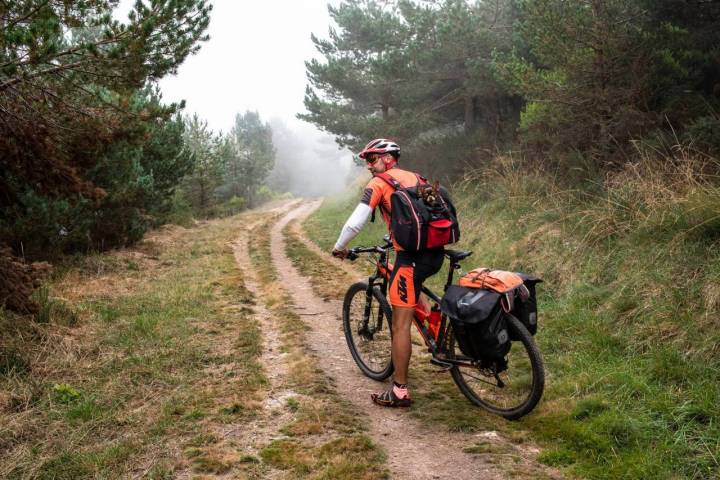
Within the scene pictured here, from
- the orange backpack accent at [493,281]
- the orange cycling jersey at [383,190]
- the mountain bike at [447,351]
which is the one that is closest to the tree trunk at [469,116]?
the mountain bike at [447,351]

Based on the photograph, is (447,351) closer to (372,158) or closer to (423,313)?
(423,313)

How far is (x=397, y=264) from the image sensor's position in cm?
436

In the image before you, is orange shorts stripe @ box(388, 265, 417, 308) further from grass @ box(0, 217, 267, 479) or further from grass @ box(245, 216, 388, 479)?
grass @ box(0, 217, 267, 479)

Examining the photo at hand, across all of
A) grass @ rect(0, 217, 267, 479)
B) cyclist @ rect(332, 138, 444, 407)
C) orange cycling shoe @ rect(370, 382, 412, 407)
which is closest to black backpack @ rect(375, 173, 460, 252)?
cyclist @ rect(332, 138, 444, 407)

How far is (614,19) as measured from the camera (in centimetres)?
916

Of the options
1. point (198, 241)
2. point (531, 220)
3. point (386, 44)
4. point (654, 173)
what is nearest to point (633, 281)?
point (654, 173)

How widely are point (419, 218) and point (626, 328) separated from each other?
2.81 metres

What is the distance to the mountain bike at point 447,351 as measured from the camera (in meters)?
4.04

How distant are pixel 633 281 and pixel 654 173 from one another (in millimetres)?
2590

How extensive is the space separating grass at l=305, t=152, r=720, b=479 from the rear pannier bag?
0.67 metres

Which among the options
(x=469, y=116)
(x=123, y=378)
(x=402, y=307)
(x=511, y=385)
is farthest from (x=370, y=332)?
(x=469, y=116)

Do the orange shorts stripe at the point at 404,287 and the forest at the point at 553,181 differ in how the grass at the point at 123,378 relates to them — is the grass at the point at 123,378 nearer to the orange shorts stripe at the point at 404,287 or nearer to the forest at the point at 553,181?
the forest at the point at 553,181

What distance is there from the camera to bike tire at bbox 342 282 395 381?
203 inches

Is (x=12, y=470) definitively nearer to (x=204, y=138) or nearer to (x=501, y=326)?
(x=501, y=326)
